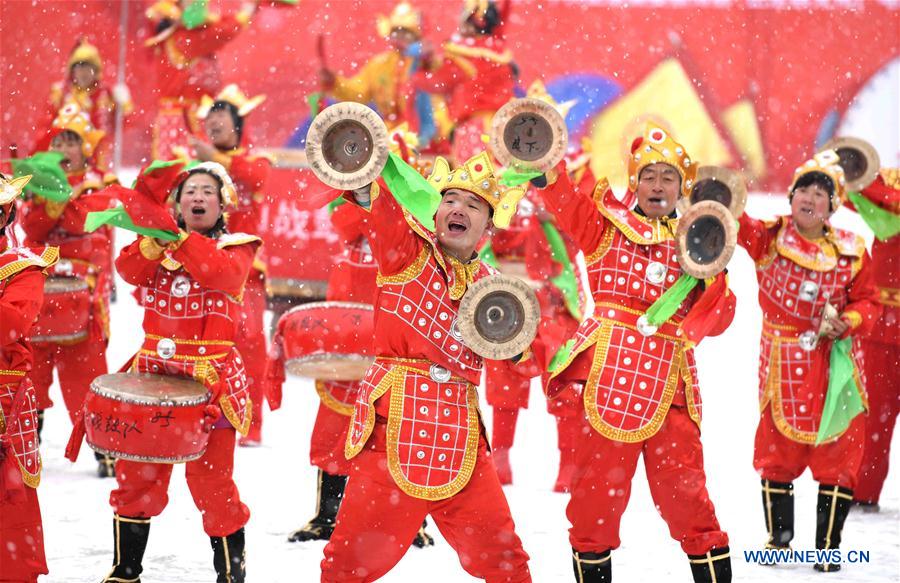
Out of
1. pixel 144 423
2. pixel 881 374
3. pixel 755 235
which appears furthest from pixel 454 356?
pixel 881 374

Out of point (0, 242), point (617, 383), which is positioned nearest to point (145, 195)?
point (0, 242)

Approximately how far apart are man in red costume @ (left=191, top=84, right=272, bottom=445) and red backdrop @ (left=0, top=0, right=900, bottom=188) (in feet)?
16.4

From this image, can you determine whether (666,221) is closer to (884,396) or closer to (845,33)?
(884,396)

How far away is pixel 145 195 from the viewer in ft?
14.1

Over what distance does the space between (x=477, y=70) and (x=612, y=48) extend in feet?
11.9

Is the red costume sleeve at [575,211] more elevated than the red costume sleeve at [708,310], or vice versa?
the red costume sleeve at [575,211]

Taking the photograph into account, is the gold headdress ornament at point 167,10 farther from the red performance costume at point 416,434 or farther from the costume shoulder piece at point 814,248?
the red performance costume at point 416,434

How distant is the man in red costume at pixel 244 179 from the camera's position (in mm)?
6762

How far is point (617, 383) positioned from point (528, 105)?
3.44ft

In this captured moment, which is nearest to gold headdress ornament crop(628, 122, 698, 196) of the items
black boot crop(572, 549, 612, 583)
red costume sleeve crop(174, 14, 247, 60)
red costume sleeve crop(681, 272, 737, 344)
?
red costume sleeve crop(681, 272, 737, 344)

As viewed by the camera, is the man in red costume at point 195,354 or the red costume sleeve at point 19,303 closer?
the red costume sleeve at point 19,303

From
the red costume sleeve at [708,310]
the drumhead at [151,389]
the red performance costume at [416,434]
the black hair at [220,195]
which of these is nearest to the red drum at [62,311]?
the black hair at [220,195]

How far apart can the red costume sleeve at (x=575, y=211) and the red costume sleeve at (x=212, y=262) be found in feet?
3.75

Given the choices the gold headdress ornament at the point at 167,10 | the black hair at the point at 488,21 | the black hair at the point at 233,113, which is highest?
the gold headdress ornament at the point at 167,10
